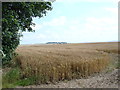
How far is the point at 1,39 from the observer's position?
1169cm

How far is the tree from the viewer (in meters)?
11.7

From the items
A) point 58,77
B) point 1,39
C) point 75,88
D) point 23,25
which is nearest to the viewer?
point 75,88

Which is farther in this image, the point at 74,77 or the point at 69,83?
the point at 74,77

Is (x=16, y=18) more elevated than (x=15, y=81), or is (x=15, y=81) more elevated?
(x=16, y=18)

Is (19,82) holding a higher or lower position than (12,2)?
lower

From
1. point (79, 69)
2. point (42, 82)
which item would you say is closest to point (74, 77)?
point (79, 69)

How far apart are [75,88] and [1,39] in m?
4.01

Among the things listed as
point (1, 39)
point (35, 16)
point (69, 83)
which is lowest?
point (69, 83)

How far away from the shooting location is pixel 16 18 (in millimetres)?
12820

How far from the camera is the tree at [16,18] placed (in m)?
11.7

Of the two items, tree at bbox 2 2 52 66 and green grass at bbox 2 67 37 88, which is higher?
tree at bbox 2 2 52 66

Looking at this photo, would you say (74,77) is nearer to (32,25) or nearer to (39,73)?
(39,73)

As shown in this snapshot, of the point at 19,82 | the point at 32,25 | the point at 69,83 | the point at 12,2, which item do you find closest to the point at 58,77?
the point at 69,83

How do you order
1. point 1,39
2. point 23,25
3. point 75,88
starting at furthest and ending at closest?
1. point 23,25
2. point 1,39
3. point 75,88
